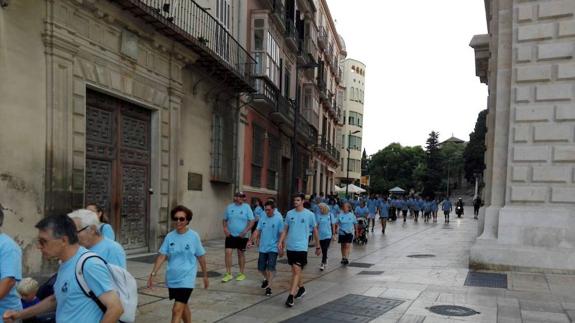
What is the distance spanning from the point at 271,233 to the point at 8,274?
5551 millimetres

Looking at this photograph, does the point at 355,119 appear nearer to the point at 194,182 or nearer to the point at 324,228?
the point at 194,182

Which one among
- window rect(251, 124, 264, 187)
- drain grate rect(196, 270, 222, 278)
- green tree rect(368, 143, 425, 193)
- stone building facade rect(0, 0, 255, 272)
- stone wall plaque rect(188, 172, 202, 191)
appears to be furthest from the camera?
green tree rect(368, 143, 425, 193)

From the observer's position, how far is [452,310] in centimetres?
731

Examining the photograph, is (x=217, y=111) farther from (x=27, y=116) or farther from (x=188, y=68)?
(x=27, y=116)

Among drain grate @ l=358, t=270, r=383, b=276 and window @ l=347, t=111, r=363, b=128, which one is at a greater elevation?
window @ l=347, t=111, r=363, b=128

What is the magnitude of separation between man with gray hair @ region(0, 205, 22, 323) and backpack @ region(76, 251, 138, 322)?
104 centimetres

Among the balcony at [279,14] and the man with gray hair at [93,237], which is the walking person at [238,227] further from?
the balcony at [279,14]

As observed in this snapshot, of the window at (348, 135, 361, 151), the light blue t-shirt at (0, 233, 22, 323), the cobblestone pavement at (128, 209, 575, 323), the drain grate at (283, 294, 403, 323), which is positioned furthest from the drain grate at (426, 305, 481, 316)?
the window at (348, 135, 361, 151)

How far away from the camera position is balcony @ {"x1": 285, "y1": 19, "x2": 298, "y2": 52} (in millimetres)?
24125

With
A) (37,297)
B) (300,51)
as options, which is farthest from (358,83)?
(37,297)

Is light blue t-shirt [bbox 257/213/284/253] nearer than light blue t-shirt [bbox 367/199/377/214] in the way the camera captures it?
Yes

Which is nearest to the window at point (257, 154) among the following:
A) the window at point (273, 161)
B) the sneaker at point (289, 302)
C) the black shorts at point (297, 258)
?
the window at point (273, 161)

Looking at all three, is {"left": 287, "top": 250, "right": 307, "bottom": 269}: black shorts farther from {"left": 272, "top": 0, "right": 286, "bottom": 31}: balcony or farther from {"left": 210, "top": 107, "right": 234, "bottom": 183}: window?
{"left": 272, "top": 0, "right": 286, "bottom": 31}: balcony

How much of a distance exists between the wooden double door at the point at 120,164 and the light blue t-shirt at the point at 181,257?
5.83 m
